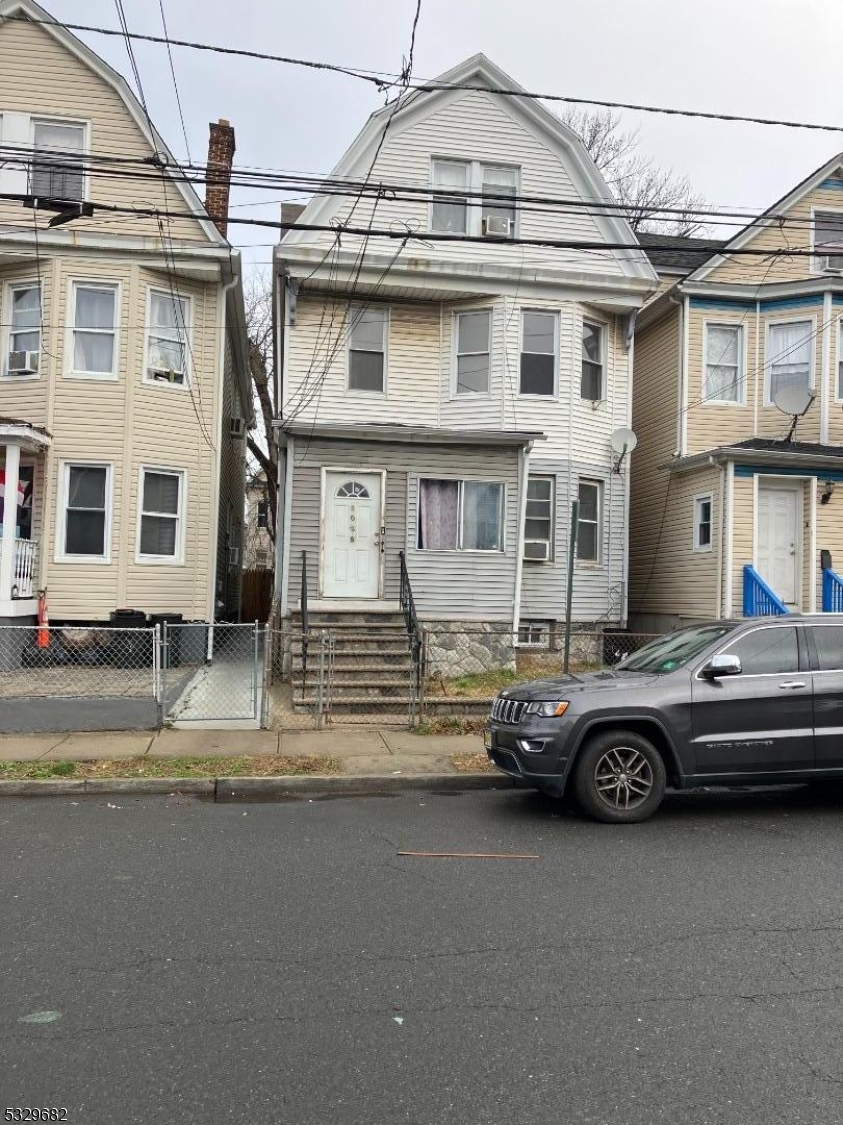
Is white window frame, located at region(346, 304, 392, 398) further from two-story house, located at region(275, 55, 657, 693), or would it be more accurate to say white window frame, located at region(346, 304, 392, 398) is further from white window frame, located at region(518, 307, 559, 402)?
white window frame, located at region(518, 307, 559, 402)

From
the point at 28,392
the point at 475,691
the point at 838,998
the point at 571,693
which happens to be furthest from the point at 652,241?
the point at 838,998

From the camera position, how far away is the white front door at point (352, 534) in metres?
14.3

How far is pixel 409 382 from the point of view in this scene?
15727mm

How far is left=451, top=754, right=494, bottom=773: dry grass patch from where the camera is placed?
8688 mm

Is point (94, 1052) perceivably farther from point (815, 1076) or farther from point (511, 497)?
point (511, 497)

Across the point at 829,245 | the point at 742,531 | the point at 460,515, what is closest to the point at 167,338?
the point at 460,515

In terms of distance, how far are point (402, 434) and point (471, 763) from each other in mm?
6628

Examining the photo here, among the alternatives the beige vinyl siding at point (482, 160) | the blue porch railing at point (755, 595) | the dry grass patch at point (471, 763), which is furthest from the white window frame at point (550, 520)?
the dry grass patch at point (471, 763)

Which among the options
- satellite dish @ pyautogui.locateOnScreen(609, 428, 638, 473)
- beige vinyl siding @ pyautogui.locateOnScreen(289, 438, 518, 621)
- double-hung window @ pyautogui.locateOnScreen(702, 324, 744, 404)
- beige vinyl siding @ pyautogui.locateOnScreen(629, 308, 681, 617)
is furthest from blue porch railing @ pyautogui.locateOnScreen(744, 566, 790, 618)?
beige vinyl siding @ pyautogui.locateOnScreen(289, 438, 518, 621)

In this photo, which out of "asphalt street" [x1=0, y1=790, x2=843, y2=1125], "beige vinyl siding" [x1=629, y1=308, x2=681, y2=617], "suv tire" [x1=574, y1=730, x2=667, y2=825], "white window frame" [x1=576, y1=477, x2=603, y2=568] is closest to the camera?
"asphalt street" [x1=0, y1=790, x2=843, y2=1125]

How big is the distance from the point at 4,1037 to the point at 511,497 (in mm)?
12044

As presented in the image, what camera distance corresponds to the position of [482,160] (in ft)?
52.2

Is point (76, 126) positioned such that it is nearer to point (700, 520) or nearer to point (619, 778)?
point (700, 520)

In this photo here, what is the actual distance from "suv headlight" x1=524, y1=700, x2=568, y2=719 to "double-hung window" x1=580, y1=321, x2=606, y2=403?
10.3 meters
